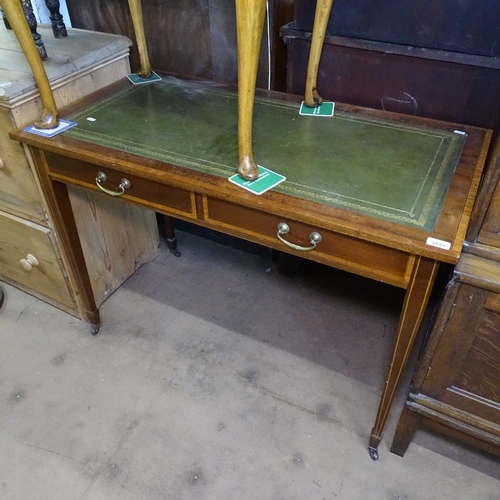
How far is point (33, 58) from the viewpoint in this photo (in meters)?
1.18

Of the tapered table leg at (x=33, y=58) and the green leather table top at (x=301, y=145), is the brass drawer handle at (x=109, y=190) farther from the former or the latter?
the tapered table leg at (x=33, y=58)

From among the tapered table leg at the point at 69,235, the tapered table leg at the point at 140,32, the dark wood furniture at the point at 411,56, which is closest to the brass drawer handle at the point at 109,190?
the tapered table leg at the point at 69,235

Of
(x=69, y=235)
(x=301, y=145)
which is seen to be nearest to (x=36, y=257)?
(x=69, y=235)

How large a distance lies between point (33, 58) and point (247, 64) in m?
0.61

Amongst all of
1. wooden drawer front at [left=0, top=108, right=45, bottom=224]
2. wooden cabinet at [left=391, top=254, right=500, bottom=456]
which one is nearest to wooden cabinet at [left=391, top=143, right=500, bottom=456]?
wooden cabinet at [left=391, top=254, right=500, bottom=456]

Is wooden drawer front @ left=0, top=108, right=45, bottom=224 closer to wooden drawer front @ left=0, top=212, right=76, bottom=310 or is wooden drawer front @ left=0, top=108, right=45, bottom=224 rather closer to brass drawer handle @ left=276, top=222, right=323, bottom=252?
wooden drawer front @ left=0, top=212, right=76, bottom=310

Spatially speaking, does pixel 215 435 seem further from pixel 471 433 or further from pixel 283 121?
pixel 283 121

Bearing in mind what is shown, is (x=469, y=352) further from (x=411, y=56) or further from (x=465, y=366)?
(x=411, y=56)

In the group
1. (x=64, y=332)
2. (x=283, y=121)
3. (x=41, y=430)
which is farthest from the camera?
(x=64, y=332)

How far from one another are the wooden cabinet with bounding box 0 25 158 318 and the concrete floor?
0.12m

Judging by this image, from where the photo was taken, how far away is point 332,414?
55.1 inches

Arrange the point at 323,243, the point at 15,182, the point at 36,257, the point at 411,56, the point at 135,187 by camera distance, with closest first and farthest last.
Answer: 1. the point at 323,243
2. the point at 135,187
3. the point at 411,56
4. the point at 15,182
5. the point at 36,257

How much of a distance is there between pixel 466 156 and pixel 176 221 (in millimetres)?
1286

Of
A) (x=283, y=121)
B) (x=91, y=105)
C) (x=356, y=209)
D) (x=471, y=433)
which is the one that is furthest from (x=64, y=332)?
(x=471, y=433)
